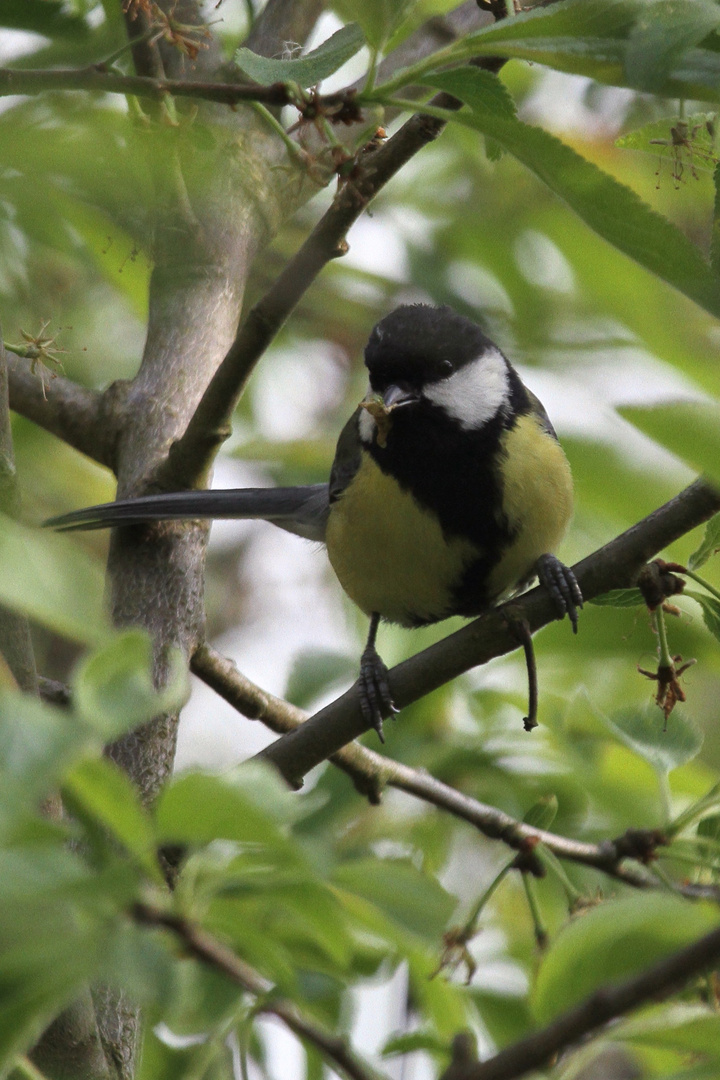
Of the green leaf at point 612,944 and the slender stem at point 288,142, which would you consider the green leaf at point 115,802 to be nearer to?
the green leaf at point 612,944

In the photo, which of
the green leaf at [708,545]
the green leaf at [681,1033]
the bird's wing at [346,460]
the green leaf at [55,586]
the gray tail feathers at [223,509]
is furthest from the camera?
the bird's wing at [346,460]

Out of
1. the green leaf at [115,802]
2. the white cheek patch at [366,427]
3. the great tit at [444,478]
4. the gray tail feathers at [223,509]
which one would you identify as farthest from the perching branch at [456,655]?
the green leaf at [115,802]

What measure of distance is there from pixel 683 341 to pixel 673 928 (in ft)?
1.15

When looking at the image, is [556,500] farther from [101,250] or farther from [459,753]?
[101,250]

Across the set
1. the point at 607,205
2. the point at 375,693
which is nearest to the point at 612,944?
the point at 607,205

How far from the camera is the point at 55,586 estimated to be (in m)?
0.48

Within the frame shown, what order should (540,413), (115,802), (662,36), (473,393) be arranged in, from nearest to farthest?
(115,802)
(662,36)
(473,393)
(540,413)

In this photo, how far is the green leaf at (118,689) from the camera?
1.77 ft

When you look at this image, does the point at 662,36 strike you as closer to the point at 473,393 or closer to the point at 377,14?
the point at 377,14

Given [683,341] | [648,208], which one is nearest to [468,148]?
[648,208]

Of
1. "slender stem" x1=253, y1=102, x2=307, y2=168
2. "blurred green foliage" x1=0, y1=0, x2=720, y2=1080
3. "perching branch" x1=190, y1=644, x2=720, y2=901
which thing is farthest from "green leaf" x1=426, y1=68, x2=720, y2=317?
"perching branch" x1=190, y1=644, x2=720, y2=901

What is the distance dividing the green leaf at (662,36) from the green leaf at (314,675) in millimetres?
1379

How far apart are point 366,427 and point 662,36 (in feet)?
4.63

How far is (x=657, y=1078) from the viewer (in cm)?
67
